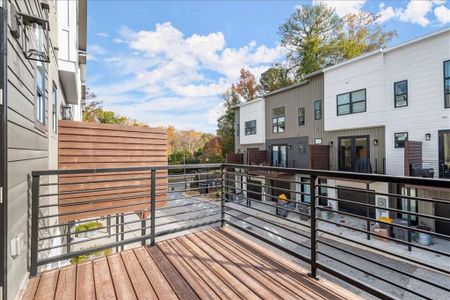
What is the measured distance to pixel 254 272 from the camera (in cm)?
224

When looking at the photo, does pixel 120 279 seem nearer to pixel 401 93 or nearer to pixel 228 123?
pixel 401 93

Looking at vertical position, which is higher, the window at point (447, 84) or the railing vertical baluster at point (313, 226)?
the window at point (447, 84)

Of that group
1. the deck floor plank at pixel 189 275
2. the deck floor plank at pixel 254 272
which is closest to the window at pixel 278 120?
the deck floor plank at pixel 254 272

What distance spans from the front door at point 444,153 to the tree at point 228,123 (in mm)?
15106

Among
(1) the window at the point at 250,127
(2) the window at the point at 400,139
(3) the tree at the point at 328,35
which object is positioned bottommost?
(2) the window at the point at 400,139

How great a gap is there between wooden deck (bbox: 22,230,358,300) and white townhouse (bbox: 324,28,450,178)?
8.60m

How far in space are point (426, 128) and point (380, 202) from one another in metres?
3.18

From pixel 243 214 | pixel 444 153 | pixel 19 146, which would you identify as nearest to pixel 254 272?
pixel 19 146

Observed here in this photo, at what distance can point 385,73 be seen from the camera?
9367mm

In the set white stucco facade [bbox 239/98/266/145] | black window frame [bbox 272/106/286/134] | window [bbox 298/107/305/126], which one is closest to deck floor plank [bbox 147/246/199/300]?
window [bbox 298/107/305/126]

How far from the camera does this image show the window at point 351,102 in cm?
1009

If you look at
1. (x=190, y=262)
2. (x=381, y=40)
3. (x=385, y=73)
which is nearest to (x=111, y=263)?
(x=190, y=262)

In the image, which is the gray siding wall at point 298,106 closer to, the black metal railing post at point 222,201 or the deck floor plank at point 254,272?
the black metal railing post at point 222,201

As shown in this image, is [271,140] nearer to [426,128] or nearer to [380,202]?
[380,202]
